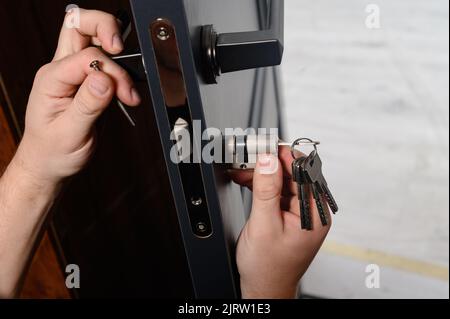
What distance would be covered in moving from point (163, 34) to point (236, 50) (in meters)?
0.08

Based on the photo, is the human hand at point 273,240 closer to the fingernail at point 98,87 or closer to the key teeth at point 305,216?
the key teeth at point 305,216

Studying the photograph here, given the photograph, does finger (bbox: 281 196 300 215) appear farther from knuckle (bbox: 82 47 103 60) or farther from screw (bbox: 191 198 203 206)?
knuckle (bbox: 82 47 103 60)

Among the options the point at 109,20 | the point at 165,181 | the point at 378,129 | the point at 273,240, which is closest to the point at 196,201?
the point at 273,240

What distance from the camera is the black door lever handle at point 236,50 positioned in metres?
0.46

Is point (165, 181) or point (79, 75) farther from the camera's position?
point (165, 181)

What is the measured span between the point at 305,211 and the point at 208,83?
18 centimetres

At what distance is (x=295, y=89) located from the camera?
197cm

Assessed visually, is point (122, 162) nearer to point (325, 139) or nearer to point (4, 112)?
point (4, 112)

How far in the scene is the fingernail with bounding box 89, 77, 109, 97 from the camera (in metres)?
0.53

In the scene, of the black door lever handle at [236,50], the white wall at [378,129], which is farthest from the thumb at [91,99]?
the white wall at [378,129]

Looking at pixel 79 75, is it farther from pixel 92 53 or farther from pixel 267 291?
pixel 267 291

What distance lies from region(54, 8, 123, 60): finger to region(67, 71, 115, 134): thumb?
7 cm

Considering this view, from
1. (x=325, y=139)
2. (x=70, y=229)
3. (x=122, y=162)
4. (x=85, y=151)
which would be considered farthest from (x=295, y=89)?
(x=85, y=151)

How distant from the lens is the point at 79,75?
0.58m
